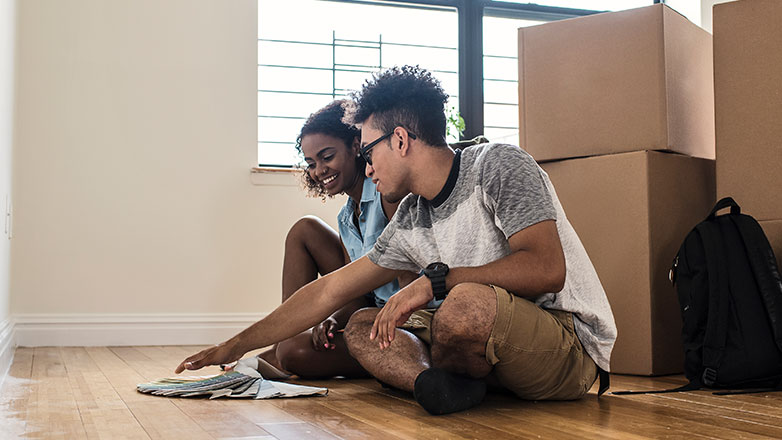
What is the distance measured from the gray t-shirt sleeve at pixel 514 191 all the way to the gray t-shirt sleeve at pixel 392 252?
235 mm

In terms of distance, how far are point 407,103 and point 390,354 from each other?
1.68ft

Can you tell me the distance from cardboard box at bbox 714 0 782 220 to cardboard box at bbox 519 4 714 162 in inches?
4.7

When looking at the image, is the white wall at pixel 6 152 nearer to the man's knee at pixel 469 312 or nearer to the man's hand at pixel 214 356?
the man's hand at pixel 214 356

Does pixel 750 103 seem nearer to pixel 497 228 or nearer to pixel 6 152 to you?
pixel 497 228

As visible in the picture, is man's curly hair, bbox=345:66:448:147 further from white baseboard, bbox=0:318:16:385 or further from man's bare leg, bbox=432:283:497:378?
white baseboard, bbox=0:318:16:385

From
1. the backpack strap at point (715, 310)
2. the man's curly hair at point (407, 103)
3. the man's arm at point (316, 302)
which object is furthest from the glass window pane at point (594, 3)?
the man's arm at point (316, 302)

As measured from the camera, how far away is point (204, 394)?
1.68 m

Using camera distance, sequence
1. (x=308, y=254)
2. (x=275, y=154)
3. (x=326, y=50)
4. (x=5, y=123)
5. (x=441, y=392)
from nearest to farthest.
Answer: (x=441, y=392) → (x=308, y=254) → (x=5, y=123) → (x=275, y=154) → (x=326, y=50)

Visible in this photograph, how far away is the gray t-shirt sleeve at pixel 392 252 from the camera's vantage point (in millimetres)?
1678

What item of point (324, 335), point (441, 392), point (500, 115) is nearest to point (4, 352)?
point (324, 335)

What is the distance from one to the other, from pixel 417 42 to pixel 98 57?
4.70 feet

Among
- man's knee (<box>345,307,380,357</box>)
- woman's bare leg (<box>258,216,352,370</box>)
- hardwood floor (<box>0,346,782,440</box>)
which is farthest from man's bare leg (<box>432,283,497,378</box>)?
woman's bare leg (<box>258,216,352,370</box>)

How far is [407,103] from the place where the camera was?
5.31 feet

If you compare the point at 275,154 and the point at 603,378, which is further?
the point at 275,154
